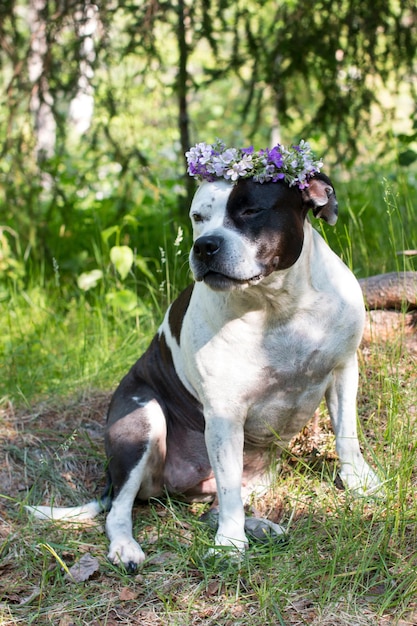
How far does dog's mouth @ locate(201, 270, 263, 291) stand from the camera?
2.68 meters

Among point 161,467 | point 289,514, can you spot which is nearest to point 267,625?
point 289,514

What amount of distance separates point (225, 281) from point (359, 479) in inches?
38.6

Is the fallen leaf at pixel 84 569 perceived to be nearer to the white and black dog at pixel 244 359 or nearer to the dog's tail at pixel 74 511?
the white and black dog at pixel 244 359

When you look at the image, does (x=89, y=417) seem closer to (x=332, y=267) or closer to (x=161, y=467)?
(x=161, y=467)

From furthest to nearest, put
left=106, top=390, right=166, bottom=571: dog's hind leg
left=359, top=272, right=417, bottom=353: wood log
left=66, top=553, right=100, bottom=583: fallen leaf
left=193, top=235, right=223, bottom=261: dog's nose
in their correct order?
1. left=359, top=272, right=417, bottom=353: wood log
2. left=106, top=390, right=166, bottom=571: dog's hind leg
3. left=66, top=553, right=100, bottom=583: fallen leaf
4. left=193, top=235, right=223, bottom=261: dog's nose

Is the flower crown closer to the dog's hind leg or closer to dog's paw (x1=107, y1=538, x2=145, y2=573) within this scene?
the dog's hind leg

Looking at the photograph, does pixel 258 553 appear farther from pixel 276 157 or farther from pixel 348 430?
pixel 276 157

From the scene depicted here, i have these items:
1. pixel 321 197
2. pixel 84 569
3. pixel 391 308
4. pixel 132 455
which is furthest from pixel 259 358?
pixel 391 308

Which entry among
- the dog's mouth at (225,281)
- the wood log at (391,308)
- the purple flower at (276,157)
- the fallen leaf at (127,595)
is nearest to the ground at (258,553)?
the fallen leaf at (127,595)

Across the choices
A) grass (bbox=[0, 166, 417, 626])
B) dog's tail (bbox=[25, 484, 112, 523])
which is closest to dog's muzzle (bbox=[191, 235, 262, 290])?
grass (bbox=[0, 166, 417, 626])

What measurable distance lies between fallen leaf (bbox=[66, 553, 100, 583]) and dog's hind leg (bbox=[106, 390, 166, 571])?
0.14 meters

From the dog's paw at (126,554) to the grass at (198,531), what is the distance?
0.12 ft

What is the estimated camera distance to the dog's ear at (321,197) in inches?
113

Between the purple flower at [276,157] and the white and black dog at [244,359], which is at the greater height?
the purple flower at [276,157]
